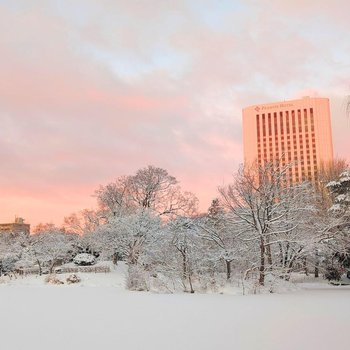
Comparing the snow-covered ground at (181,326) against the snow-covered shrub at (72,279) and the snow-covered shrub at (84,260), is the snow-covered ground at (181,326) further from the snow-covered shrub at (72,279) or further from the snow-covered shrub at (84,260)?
the snow-covered shrub at (84,260)

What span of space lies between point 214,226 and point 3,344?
1705 centimetres

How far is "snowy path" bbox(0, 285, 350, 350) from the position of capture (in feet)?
26.8

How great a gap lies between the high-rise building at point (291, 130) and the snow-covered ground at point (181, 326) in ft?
290

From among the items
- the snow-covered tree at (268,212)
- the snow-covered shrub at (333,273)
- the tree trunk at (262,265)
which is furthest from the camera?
the snow-covered shrub at (333,273)

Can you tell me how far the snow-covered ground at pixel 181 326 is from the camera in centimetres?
816

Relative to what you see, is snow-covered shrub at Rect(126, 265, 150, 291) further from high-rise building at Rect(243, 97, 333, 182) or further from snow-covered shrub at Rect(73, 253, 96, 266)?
high-rise building at Rect(243, 97, 333, 182)

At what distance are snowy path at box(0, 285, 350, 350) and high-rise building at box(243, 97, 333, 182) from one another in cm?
8854

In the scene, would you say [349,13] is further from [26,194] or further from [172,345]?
[26,194]

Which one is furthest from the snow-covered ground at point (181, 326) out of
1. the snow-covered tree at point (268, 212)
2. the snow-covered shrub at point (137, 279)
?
the snow-covered shrub at point (137, 279)

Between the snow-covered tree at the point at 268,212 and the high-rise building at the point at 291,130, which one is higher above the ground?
the high-rise building at the point at 291,130

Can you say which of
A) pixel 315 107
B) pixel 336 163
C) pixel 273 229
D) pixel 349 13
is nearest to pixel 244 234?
pixel 273 229

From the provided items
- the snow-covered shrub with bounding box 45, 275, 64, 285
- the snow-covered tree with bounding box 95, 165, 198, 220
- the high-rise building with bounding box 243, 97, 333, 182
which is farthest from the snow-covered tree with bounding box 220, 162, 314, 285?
the high-rise building with bounding box 243, 97, 333, 182

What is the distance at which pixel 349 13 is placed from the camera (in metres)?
14.4

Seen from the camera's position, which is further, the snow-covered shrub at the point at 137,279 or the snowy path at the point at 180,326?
the snow-covered shrub at the point at 137,279
